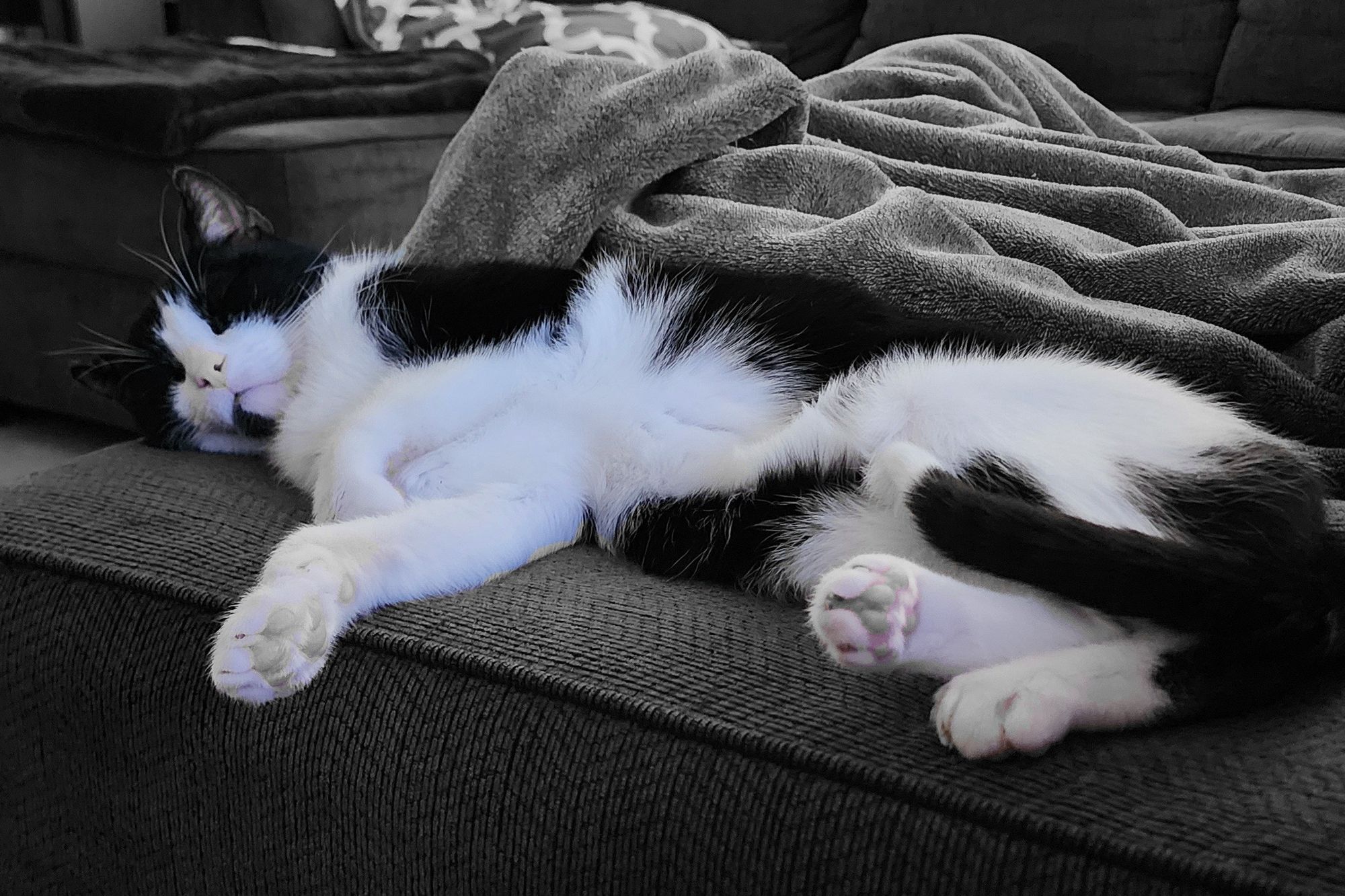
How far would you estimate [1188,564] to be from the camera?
626 millimetres

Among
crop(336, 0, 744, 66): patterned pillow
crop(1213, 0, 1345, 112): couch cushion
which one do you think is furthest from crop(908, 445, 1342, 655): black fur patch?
crop(336, 0, 744, 66): patterned pillow

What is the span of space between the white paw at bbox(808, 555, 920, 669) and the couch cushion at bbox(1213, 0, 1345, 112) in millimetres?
2170

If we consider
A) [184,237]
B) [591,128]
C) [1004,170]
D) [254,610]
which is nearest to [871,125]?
[1004,170]

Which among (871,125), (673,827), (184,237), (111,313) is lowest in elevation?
(111,313)

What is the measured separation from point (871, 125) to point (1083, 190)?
0.98 ft

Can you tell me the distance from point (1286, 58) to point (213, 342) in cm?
227

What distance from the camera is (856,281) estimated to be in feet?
3.35

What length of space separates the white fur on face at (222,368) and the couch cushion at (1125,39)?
2.09m

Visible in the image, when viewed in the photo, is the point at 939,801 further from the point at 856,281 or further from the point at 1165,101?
the point at 1165,101

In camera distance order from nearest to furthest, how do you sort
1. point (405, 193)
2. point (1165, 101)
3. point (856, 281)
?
point (856, 281) → point (405, 193) → point (1165, 101)

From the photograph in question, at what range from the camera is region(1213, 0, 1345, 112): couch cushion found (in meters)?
2.27

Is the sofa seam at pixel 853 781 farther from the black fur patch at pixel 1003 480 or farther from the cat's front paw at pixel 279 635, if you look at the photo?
the black fur patch at pixel 1003 480

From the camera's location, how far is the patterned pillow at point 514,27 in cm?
262

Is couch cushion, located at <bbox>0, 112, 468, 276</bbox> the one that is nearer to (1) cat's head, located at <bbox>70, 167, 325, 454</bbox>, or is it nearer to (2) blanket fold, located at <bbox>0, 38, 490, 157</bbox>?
(2) blanket fold, located at <bbox>0, 38, 490, 157</bbox>
